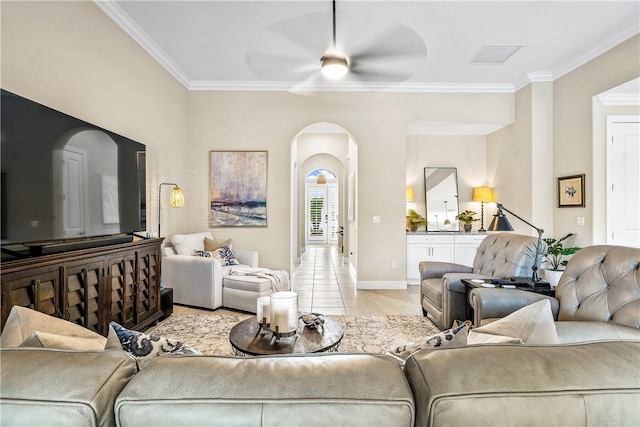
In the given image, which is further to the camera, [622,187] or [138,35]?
[622,187]

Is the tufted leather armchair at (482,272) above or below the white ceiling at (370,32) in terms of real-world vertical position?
below

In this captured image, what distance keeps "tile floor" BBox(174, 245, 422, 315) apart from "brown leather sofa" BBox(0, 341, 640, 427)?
3.50 metres

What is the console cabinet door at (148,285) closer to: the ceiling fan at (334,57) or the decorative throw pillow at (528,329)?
the ceiling fan at (334,57)

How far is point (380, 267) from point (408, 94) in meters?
2.84

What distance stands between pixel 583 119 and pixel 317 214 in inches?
359

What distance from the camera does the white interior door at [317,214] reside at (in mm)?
12406

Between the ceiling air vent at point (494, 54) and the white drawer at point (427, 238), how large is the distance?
267 centimetres

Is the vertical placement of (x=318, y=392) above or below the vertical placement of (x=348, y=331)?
above

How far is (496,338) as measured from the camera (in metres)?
1.03

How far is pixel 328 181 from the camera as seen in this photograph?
40.5 feet

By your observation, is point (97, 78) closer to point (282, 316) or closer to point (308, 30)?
point (308, 30)

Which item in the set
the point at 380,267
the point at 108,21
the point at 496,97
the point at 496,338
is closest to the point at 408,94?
the point at 496,97

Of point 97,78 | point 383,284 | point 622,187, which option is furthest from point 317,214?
point 97,78

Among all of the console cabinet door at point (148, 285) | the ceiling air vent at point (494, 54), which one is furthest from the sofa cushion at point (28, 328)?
the ceiling air vent at point (494, 54)
